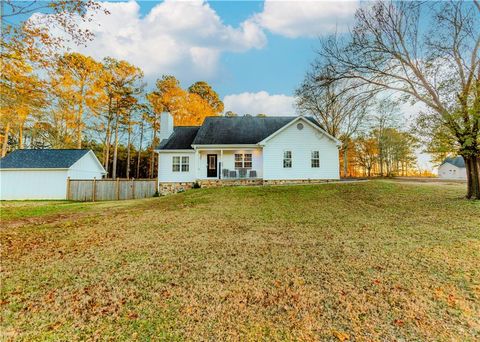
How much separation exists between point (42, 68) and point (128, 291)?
8.41m

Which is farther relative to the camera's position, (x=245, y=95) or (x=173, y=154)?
(x=245, y=95)

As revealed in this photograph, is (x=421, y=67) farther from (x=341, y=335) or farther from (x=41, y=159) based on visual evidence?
(x=41, y=159)

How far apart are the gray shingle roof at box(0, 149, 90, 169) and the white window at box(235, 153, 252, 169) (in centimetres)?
1311

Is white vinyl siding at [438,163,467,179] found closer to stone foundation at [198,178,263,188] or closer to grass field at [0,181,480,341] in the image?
stone foundation at [198,178,263,188]

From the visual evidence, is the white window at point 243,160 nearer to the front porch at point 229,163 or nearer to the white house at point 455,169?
the front porch at point 229,163

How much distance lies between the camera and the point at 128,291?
3.45 meters

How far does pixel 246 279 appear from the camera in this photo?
3.78 m

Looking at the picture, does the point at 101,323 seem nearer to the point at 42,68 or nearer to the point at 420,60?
the point at 42,68

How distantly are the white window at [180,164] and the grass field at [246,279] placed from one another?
1043cm

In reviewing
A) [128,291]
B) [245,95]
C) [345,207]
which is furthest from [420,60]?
[245,95]

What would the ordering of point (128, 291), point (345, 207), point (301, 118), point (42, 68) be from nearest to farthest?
point (128, 291)
point (42, 68)
point (345, 207)
point (301, 118)

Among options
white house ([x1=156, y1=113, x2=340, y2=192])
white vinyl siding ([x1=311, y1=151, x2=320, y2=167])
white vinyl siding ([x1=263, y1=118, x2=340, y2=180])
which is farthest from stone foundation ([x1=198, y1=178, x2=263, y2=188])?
white vinyl siding ([x1=311, y1=151, x2=320, y2=167])

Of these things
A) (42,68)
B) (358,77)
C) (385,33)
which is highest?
(385,33)

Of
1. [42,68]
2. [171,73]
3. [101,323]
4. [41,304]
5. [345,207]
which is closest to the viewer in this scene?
[101,323]
